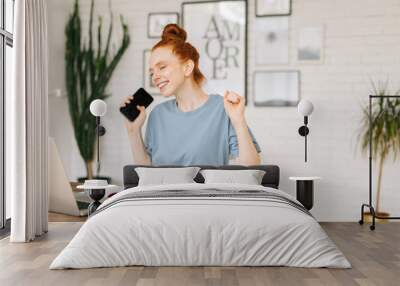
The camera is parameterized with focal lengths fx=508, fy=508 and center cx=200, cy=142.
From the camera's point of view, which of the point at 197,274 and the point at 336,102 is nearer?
the point at 197,274

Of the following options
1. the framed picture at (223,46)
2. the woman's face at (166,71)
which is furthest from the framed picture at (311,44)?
the woman's face at (166,71)

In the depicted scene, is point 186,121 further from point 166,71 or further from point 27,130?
point 27,130

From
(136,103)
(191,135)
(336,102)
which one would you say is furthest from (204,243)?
(336,102)

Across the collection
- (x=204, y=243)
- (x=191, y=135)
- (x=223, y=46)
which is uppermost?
(x=223, y=46)

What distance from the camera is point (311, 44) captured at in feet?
21.4

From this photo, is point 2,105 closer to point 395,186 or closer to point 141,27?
point 141,27

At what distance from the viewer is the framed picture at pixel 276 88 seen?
654 centimetres

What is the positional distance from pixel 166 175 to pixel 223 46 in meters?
1.92

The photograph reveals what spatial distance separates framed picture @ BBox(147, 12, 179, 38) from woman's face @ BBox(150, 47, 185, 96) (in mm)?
227

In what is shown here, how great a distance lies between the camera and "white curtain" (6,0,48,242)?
5031mm

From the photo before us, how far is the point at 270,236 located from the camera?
3939 millimetres

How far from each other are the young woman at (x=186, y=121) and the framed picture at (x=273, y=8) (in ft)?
3.26

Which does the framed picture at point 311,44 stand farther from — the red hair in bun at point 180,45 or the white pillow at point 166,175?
the white pillow at point 166,175

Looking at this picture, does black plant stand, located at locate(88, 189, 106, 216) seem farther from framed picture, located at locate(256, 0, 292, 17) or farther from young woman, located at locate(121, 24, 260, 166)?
framed picture, located at locate(256, 0, 292, 17)
